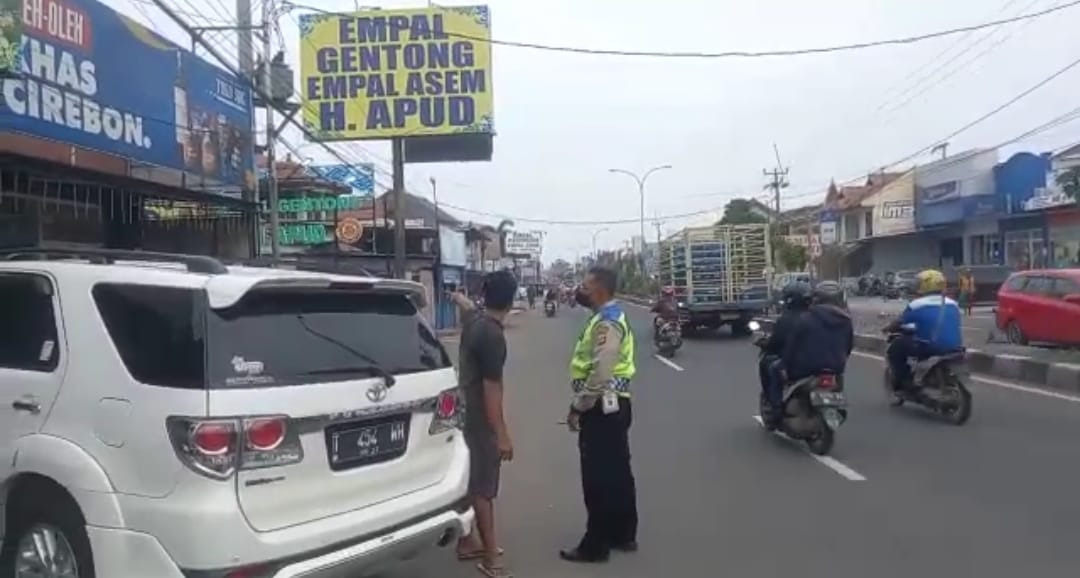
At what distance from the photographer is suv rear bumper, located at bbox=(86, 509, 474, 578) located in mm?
3760

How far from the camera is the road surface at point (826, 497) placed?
5758 millimetres

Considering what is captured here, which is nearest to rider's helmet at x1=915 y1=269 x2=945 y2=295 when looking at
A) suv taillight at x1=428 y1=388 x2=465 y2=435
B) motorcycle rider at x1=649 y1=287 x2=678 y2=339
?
suv taillight at x1=428 y1=388 x2=465 y2=435

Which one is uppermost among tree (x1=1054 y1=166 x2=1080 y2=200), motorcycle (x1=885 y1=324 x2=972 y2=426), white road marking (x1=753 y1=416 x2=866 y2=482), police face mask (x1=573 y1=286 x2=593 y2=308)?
tree (x1=1054 y1=166 x2=1080 y2=200)

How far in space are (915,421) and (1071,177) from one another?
1867 cm

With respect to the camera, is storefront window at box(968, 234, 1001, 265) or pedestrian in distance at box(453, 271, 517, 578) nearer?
pedestrian in distance at box(453, 271, 517, 578)

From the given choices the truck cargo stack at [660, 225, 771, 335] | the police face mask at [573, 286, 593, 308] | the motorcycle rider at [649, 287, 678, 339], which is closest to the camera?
the police face mask at [573, 286, 593, 308]

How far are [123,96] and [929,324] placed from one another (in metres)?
9.94

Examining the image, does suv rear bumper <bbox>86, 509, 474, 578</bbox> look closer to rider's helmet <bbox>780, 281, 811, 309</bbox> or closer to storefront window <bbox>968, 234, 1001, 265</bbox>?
rider's helmet <bbox>780, 281, 811, 309</bbox>

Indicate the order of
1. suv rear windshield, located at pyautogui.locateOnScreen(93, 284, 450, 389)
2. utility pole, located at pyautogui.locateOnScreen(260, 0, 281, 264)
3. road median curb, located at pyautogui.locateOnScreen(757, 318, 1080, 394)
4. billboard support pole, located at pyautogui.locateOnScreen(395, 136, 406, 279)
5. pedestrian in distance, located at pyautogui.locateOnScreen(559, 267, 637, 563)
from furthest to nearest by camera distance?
billboard support pole, located at pyautogui.locateOnScreen(395, 136, 406, 279) → utility pole, located at pyautogui.locateOnScreen(260, 0, 281, 264) → road median curb, located at pyautogui.locateOnScreen(757, 318, 1080, 394) → pedestrian in distance, located at pyautogui.locateOnScreen(559, 267, 637, 563) → suv rear windshield, located at pyautogui.locateOnScreen(93, 284, 450, 389)

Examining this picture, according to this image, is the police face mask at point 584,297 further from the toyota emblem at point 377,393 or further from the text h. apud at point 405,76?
the text h. apud at point 405,76

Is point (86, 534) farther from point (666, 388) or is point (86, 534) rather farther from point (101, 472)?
point (666, 388)

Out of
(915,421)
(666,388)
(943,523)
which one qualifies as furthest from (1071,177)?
(943,523)

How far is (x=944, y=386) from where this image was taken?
10.9m

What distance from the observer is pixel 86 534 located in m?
3.96
